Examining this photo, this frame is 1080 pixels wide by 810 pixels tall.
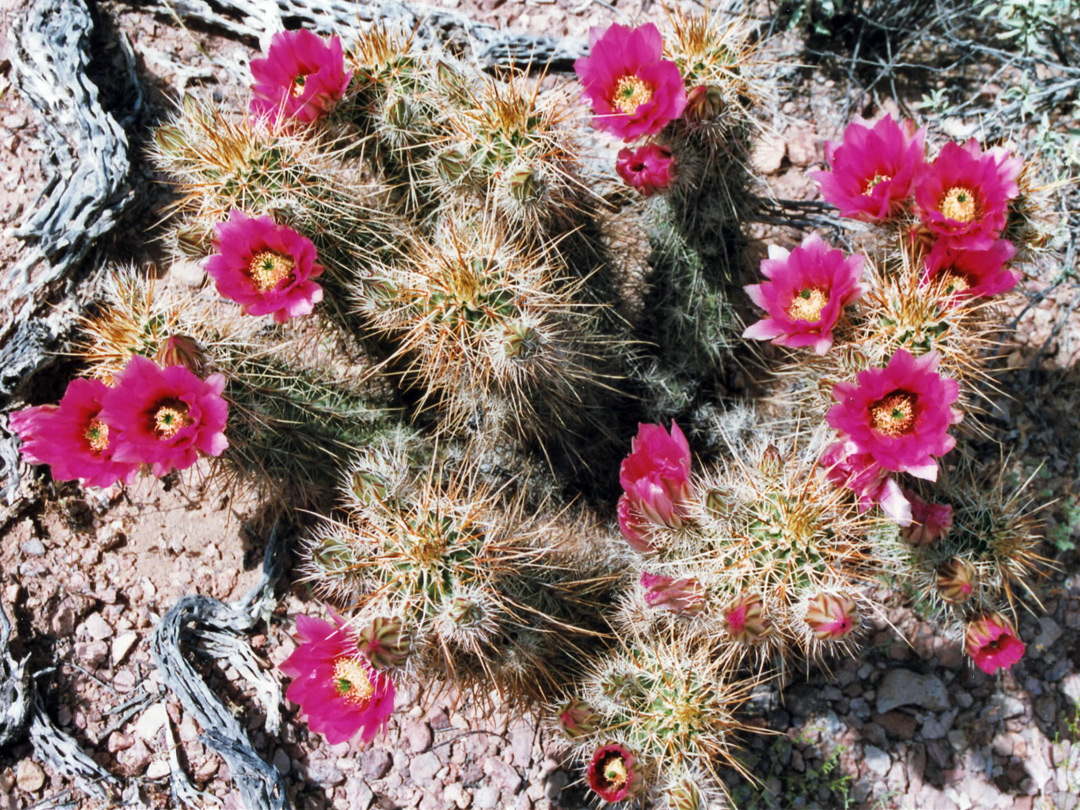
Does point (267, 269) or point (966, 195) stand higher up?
point (966, 195)

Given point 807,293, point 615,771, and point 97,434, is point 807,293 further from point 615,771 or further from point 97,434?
point 97,434

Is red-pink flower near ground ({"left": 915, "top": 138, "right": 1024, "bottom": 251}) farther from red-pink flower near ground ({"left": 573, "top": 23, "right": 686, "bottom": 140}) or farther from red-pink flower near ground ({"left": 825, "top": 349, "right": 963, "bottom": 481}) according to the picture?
red-pink flower near ground ({"left": 573, "top": 23, "right": 686, "bottom": 140})

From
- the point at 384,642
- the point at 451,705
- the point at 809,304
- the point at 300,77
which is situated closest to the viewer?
the point at 384,642

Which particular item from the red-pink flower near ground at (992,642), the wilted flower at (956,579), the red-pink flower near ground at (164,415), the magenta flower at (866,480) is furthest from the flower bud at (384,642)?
the red-pink flower near ground at (992,642)

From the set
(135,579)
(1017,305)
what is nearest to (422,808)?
(135,579)

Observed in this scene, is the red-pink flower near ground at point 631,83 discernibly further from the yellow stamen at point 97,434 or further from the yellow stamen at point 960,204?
the yellow stamen at point 97,434

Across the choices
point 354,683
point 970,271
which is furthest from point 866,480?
point 354,683
